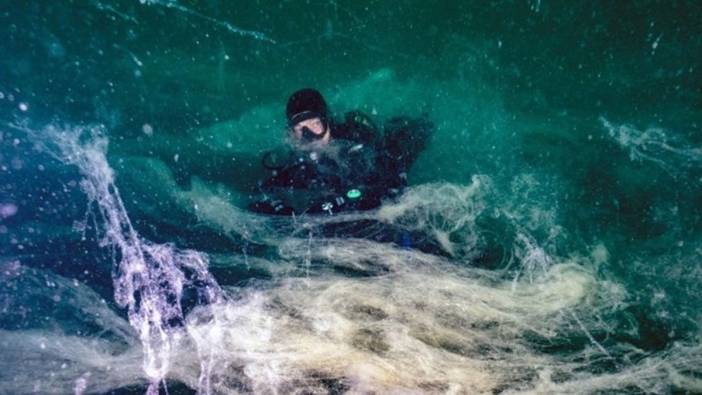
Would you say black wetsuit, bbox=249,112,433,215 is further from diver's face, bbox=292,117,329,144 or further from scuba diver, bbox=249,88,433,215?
diver's face, bbox=292,117,329,144

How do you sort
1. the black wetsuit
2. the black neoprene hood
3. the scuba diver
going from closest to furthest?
the black neoprene hood, the scuba diver, the black wetsuit

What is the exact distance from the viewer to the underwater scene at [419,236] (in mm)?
3682

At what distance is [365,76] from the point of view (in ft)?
47.0

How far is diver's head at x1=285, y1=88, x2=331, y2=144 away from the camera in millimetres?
4736

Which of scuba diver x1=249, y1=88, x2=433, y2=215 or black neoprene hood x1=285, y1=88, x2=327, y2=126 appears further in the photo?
scuba diver x1=249, y1=88, x2=433, y2=215

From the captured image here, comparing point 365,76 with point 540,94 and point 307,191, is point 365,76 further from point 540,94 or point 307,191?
point 307,191

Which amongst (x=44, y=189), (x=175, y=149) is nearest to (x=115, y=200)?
(x=175, y=149)

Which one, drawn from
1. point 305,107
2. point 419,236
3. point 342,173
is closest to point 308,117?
point 305,107

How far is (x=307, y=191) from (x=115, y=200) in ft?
22.0

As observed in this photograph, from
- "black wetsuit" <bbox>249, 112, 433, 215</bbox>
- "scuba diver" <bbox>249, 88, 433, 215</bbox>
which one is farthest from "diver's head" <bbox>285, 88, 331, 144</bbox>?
"black wetsuit" <bbox>249, 112, 433, 215</bbox>

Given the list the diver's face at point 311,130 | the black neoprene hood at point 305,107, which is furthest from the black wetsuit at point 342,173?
the black neoprene hood at point 305,107

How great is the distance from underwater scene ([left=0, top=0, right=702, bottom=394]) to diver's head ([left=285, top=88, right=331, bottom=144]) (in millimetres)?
76

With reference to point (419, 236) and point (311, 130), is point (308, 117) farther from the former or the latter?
point (419, 236)

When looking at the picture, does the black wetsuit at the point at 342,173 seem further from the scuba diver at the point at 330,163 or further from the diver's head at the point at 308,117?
the diver's head at the point at 308,117
